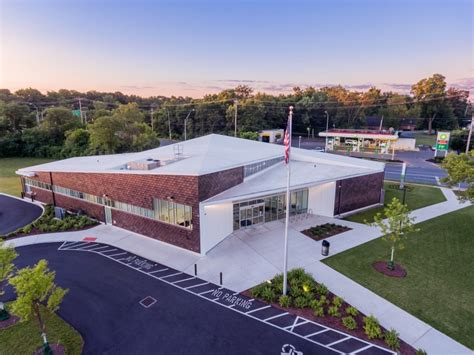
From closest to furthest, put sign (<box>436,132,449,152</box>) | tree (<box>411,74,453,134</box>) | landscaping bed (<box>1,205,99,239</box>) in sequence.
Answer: landscaping bed (<box>1,205,99,239</box>) → sign (<box>436,132,449,152</box>) → tree (<box>411,74,453,134</box>)

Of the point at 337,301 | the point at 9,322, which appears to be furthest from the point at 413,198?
the point at 9,322

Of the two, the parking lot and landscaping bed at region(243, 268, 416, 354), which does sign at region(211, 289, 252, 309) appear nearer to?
the parking lot

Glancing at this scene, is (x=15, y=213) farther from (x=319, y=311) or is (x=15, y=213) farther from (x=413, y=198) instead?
(x=413, y=198)

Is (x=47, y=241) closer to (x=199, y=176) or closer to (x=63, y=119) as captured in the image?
(x=199, y=176)

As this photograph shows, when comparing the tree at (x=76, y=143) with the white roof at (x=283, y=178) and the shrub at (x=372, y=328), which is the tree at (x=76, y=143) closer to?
the white roof at (x=283, y=178)

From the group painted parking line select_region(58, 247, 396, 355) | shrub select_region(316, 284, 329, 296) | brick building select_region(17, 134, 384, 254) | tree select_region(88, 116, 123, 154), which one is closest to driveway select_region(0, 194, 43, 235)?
brick building select_region(17, 134, 384, 254)
